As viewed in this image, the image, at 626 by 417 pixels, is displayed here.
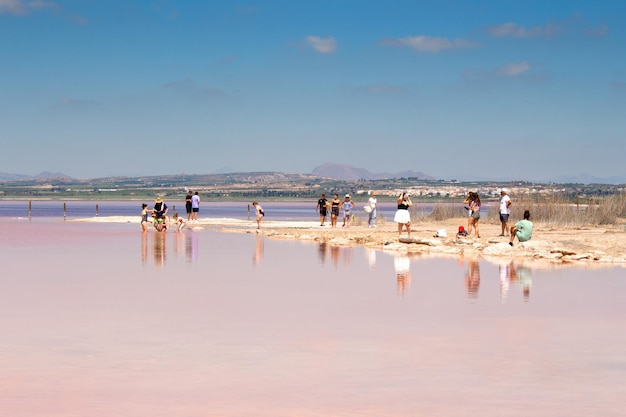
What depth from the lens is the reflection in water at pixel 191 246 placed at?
2586cm

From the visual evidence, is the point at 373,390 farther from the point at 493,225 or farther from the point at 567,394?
the point at 493,225

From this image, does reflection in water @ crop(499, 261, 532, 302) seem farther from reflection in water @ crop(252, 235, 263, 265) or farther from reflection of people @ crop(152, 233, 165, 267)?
reflection of people @ crop(152, 233, 165, 267)

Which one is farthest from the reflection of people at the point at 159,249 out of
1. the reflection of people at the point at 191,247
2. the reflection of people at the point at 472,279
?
the reflection of people at the point at 472,279

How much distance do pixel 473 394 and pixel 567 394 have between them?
918 millimetres

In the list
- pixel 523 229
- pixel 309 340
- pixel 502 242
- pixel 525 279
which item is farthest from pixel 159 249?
pixel 309 340

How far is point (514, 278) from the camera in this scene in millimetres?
20984

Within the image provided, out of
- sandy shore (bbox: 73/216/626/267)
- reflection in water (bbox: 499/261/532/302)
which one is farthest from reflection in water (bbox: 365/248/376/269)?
reflection in water (bbox: 499/261/532/302)

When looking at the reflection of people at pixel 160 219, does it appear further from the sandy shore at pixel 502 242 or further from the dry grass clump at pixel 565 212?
the dry grass clump at pixel 565 212

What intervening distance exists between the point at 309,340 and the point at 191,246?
720 inches

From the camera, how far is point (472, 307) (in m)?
16.3

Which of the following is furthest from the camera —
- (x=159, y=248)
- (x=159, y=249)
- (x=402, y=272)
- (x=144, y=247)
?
(x=144, y=247)

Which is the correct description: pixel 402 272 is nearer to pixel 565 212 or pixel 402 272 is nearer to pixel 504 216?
pixel 504 216

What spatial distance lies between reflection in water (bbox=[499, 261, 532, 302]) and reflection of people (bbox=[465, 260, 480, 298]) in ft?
1.63

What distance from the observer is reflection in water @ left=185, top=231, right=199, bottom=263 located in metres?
25.9
